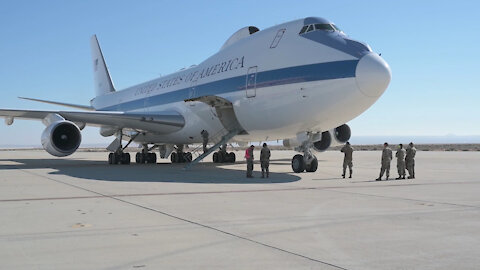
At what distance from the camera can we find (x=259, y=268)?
150 inches

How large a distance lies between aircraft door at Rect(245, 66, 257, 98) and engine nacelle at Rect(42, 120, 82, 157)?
701 centimetres

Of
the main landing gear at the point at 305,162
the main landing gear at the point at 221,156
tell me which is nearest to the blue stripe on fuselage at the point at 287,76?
the main landing gear at the point at 305,162

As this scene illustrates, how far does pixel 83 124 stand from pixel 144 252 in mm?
17809

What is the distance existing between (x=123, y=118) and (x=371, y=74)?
36.0ft

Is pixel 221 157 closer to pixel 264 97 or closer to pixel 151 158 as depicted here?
pixel 151 158

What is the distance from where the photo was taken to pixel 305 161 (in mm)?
14484

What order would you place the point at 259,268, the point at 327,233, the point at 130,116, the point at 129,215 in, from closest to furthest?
the point at 259,268 < the point at 327,233 < the point at 129,215 < the point at 130,116

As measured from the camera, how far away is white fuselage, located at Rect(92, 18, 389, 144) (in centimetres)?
1234

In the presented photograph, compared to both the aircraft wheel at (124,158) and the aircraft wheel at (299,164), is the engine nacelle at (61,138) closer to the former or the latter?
the aircraft wheel at (124,158)

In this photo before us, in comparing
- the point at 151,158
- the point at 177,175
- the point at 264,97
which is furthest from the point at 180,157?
the point at 264,97

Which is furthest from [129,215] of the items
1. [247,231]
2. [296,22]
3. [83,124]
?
[83,124]

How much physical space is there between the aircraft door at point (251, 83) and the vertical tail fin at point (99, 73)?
17718 millimetres

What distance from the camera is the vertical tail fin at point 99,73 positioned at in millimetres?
30859

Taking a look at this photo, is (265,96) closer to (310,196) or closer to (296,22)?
(296,22)
